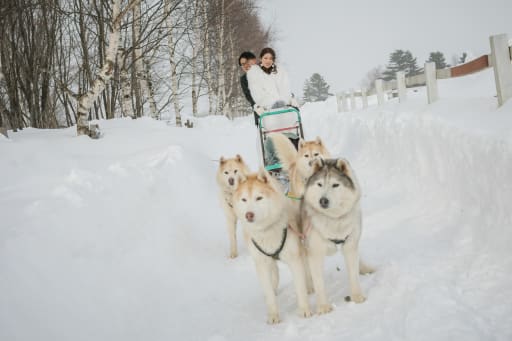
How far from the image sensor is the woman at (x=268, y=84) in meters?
5.71

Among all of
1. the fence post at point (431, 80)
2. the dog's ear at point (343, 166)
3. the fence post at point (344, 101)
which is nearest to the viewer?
the dog's ear at point (343, 166)

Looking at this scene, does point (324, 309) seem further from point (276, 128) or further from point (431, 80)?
point (431, 80)

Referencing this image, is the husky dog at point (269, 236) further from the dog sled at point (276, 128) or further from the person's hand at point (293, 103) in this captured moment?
the person's hand at point (293, 103)

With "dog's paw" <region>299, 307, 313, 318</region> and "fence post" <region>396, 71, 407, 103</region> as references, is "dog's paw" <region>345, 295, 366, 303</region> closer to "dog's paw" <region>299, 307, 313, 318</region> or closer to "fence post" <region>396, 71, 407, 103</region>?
"dog's paw" <region>299, 307, 313, 318</region>

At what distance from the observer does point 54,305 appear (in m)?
2.65

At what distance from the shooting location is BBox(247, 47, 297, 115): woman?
225 inches

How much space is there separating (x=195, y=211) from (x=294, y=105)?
7.39 ft

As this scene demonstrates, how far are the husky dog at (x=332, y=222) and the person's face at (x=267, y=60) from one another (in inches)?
124

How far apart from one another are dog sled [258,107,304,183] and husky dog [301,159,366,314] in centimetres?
237

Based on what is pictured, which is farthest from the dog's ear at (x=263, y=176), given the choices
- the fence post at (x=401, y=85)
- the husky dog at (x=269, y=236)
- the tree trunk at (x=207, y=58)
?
the tree trunk at (x=207, y=58)

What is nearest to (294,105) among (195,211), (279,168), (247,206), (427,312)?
(279,168)

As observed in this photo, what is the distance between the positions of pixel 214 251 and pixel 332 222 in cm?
231

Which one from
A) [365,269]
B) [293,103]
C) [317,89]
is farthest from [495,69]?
[317,89]

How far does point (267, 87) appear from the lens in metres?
5.72
